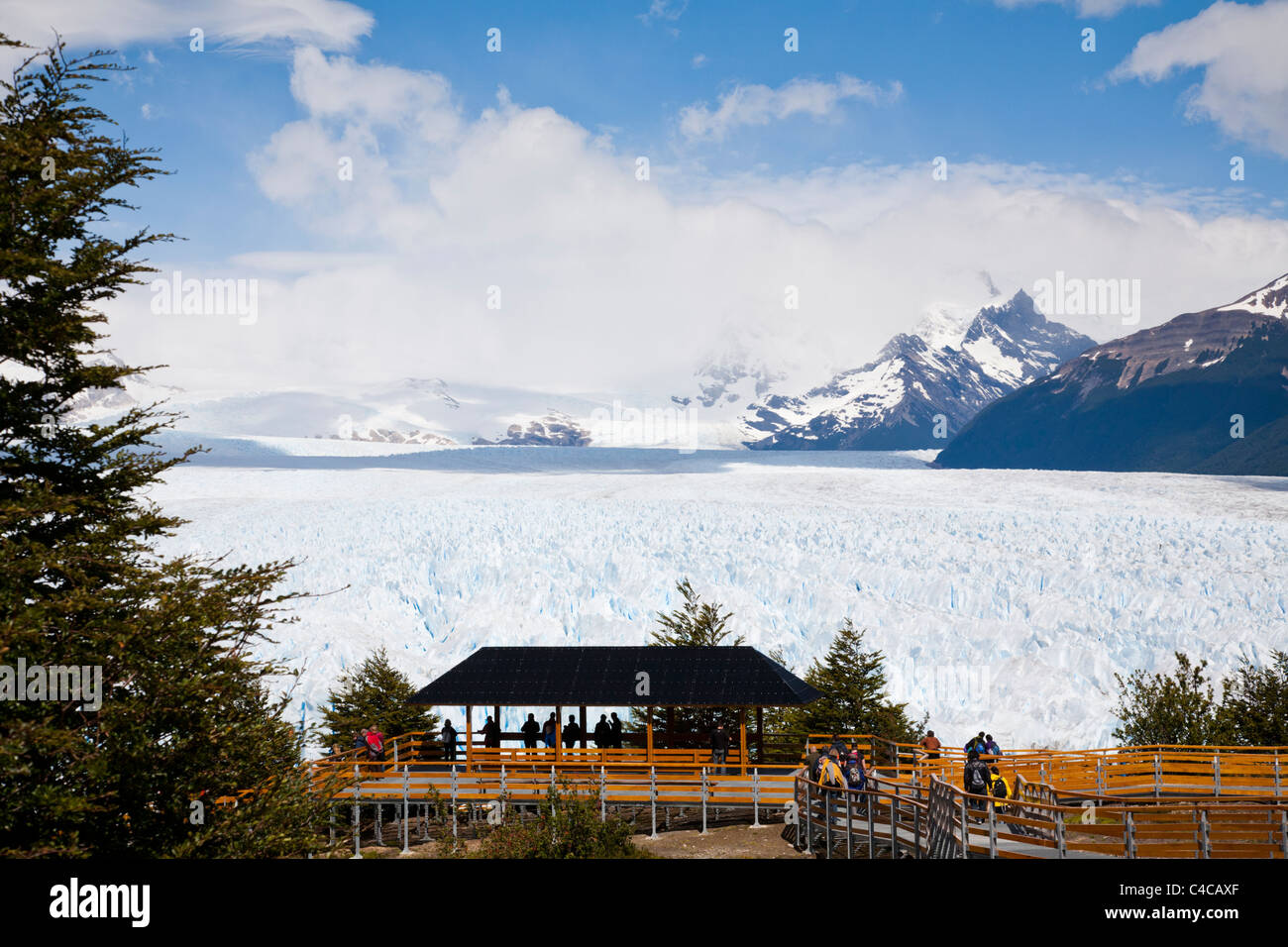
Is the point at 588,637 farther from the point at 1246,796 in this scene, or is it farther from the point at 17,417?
the point at 17,417

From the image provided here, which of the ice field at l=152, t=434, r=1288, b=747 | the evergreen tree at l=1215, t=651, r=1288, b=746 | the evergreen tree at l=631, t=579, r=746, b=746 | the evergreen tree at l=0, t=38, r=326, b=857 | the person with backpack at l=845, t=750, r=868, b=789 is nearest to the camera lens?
the evergreen tree at l=0, t=38, r=326, b=857

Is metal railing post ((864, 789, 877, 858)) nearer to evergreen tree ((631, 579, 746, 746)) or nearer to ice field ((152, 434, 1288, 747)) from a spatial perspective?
evergreen tree ((631, 579, 746, 746))

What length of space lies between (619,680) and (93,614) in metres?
16.6

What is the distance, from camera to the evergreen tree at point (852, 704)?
1448 inches

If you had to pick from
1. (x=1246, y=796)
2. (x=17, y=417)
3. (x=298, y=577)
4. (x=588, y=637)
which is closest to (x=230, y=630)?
(x=17, y=417)

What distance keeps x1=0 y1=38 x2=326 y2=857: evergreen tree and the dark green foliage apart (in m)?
5.01

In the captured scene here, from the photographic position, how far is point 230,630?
1481 centimetres

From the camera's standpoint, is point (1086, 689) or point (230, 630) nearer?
point (230, 630)

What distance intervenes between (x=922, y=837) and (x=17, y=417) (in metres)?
14.8

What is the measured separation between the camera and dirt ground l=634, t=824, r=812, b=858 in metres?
22.7

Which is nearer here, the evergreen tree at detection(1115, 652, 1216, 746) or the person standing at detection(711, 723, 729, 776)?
the person standing at detection(711, 723, 729, 776)

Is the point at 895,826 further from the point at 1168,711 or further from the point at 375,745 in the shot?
the point at 1168,711

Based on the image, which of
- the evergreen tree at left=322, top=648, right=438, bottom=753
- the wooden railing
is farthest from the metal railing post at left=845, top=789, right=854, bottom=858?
the evergreen tree at left=322, top=648, right=438, bottom=753
